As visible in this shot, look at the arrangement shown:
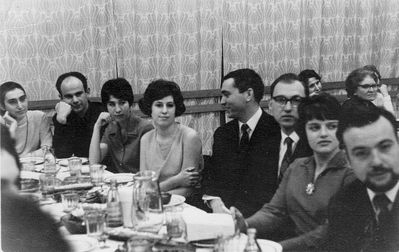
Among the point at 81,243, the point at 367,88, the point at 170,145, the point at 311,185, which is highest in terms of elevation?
the point at 367,88

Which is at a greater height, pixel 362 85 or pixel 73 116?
pixel 362 85

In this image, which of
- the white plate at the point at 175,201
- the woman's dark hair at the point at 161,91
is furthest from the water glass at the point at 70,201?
the woman's dark hair at the point at 161,91

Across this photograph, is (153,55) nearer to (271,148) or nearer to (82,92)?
(82,92)

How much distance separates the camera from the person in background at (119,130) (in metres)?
2.65

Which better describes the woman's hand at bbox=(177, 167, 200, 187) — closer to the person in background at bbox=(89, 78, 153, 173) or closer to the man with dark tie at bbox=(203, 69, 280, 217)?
the man with dark tie at bbox=(203, 69, 280, 217)

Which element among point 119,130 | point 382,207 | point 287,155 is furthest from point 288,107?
point 119,130

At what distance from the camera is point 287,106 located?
2051 millimetres

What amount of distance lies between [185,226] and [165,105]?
0.99 metres

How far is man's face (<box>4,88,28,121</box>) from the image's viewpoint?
232cm

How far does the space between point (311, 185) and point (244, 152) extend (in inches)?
22.4

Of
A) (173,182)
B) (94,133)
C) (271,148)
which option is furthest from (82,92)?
(271,148)

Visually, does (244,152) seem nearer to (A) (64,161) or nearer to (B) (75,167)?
(B) (75,167)

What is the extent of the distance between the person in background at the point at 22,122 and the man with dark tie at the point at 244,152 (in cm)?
87

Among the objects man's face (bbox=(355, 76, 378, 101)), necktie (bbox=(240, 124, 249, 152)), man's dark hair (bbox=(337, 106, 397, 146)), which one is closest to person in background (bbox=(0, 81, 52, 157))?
necktie (bbox=(240, 124, 249, 152))
